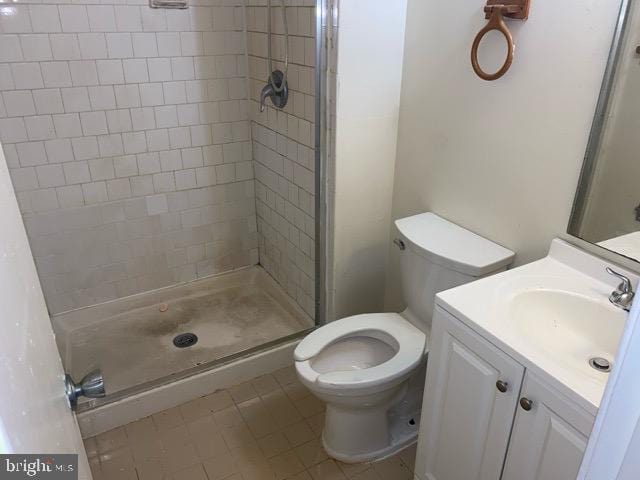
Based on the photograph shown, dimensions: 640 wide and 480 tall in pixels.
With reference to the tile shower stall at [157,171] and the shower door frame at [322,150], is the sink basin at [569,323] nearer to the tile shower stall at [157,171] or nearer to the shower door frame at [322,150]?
the shower door frame at [322,150]

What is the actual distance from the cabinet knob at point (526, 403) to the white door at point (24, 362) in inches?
36.0

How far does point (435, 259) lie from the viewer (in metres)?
1.67

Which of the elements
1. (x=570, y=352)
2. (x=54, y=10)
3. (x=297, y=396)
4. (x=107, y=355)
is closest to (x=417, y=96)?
(x=570, y=352)

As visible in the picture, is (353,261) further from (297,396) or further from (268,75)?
(268,75)

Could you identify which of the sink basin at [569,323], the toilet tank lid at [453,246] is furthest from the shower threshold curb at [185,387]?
the sink basin at [569,323]

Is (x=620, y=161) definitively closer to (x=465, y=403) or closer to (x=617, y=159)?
(x=617, y=159)

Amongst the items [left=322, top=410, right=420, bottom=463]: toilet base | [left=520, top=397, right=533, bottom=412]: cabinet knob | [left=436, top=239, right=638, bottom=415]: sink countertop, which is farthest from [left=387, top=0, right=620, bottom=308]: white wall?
[left=322, top=410, right=420, bottom=463]: toilet base

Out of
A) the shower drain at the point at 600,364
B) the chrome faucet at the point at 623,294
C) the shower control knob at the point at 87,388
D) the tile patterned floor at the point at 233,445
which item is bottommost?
the tile patterned floor at the point at 233,445

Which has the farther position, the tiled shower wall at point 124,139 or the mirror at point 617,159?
the tiled shower wall at point 124,139

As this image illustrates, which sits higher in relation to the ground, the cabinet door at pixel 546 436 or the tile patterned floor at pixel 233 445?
the cabinet door at pixel 546 436

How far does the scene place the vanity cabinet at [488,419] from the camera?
3.57ft

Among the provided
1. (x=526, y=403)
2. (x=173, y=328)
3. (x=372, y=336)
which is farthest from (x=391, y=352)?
(x=173, y=328)

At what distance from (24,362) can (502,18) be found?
4.84ft

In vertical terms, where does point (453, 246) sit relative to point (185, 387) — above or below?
above
